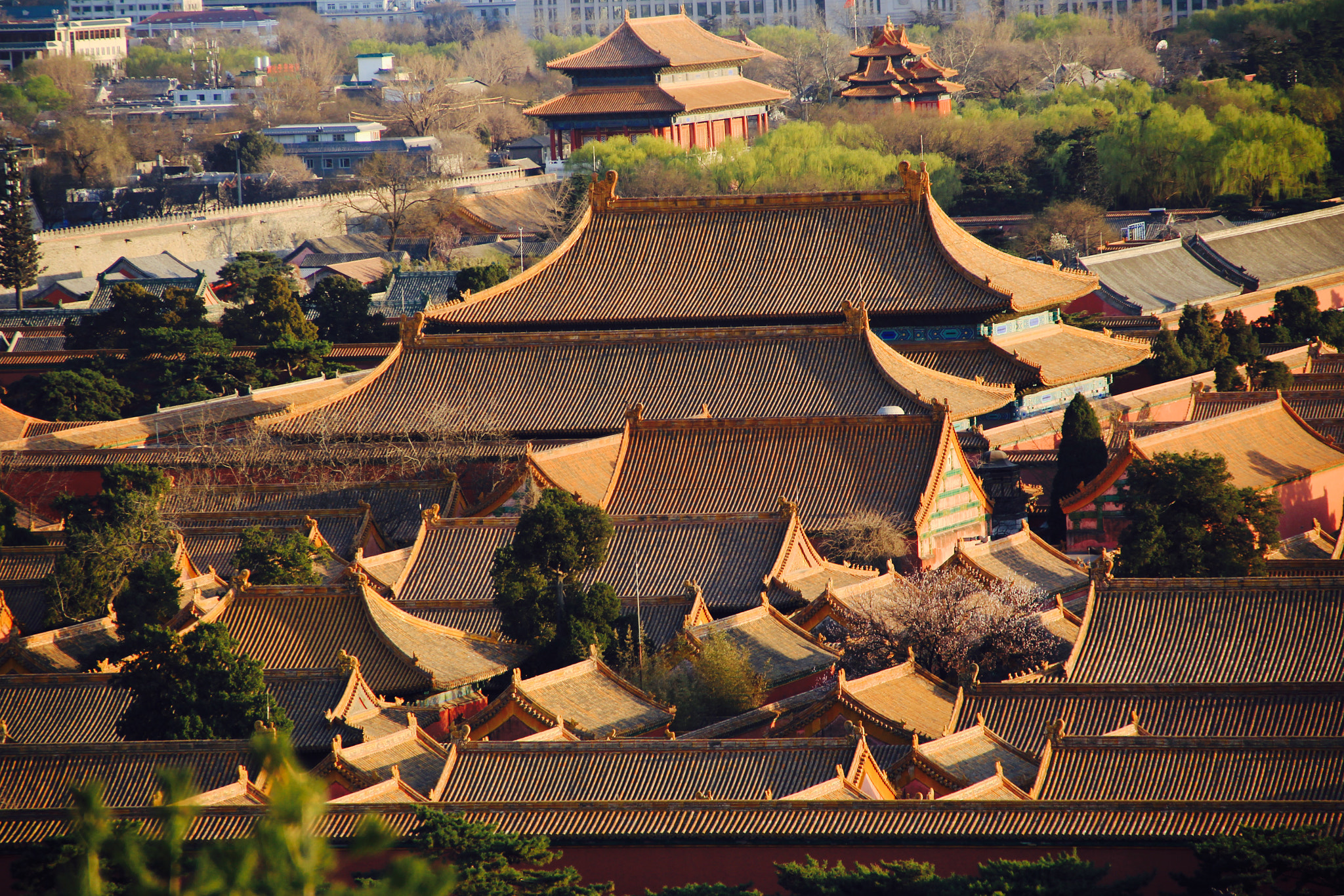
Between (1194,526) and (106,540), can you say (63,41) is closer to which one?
(106,540)

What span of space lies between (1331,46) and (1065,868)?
7810 cm

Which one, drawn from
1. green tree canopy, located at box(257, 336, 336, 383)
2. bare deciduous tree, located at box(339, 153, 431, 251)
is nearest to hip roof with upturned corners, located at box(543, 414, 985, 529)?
green tree canopy, located at box(257, 336, 336, 383)

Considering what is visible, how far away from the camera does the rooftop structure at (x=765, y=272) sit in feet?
A: 137

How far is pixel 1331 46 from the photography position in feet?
294

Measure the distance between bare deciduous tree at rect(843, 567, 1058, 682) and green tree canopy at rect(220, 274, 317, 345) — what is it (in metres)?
28.3

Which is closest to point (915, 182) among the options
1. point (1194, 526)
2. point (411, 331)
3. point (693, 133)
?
point (411, 331)

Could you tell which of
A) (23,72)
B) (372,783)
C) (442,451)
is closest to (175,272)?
(442,451)

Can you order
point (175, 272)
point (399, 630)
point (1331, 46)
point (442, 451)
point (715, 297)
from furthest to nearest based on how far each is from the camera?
point (1331, 46), point (175, 272), point (715, 297), point (442, 451), point (399, 630)

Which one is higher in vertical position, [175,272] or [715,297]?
[715,297]

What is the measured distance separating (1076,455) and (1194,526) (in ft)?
20.6

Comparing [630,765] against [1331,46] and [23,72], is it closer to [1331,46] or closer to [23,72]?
[1331,46]

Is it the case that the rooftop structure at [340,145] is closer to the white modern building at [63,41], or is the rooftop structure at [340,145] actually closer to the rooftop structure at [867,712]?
the white modern building at [63,41]

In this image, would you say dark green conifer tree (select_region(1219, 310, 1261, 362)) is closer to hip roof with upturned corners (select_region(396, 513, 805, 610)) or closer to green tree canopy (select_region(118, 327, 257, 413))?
hip roof with upturned corners (select_region(396, 513, 805, 610))

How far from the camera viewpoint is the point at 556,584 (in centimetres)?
2931
